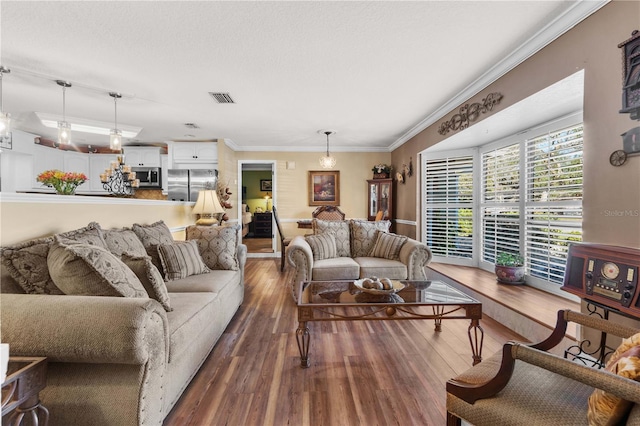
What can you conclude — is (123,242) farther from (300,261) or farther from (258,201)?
(258,201)

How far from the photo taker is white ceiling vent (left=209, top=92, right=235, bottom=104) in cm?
318

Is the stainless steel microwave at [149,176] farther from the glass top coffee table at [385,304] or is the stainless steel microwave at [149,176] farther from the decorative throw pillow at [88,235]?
the glass top coffee table at [385,304]

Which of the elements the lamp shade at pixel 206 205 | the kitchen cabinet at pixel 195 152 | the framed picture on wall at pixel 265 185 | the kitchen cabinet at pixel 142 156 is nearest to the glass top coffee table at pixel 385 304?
the lamp shade at pixel 206 205

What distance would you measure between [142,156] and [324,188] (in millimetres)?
3776

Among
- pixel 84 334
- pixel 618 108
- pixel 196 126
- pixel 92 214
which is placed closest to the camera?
pixel 84 334

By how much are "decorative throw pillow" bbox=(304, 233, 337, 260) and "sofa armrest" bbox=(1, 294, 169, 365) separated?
248cm

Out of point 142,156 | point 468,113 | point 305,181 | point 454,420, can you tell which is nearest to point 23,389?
point 454,420

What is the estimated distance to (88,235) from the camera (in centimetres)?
189

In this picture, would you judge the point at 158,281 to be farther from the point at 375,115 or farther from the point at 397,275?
the point at 375,115

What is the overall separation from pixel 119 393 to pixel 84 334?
306 mm

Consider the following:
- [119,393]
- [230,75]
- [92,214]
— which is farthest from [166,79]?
[119,393]

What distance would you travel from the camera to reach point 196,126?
445 cm

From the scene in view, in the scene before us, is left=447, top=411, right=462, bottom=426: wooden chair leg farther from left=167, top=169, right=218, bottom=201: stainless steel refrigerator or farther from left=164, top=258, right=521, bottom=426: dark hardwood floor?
left=167, top=169, right=218, bottom=201: stainless steel refrigerator

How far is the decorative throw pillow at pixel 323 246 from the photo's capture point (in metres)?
3.58
